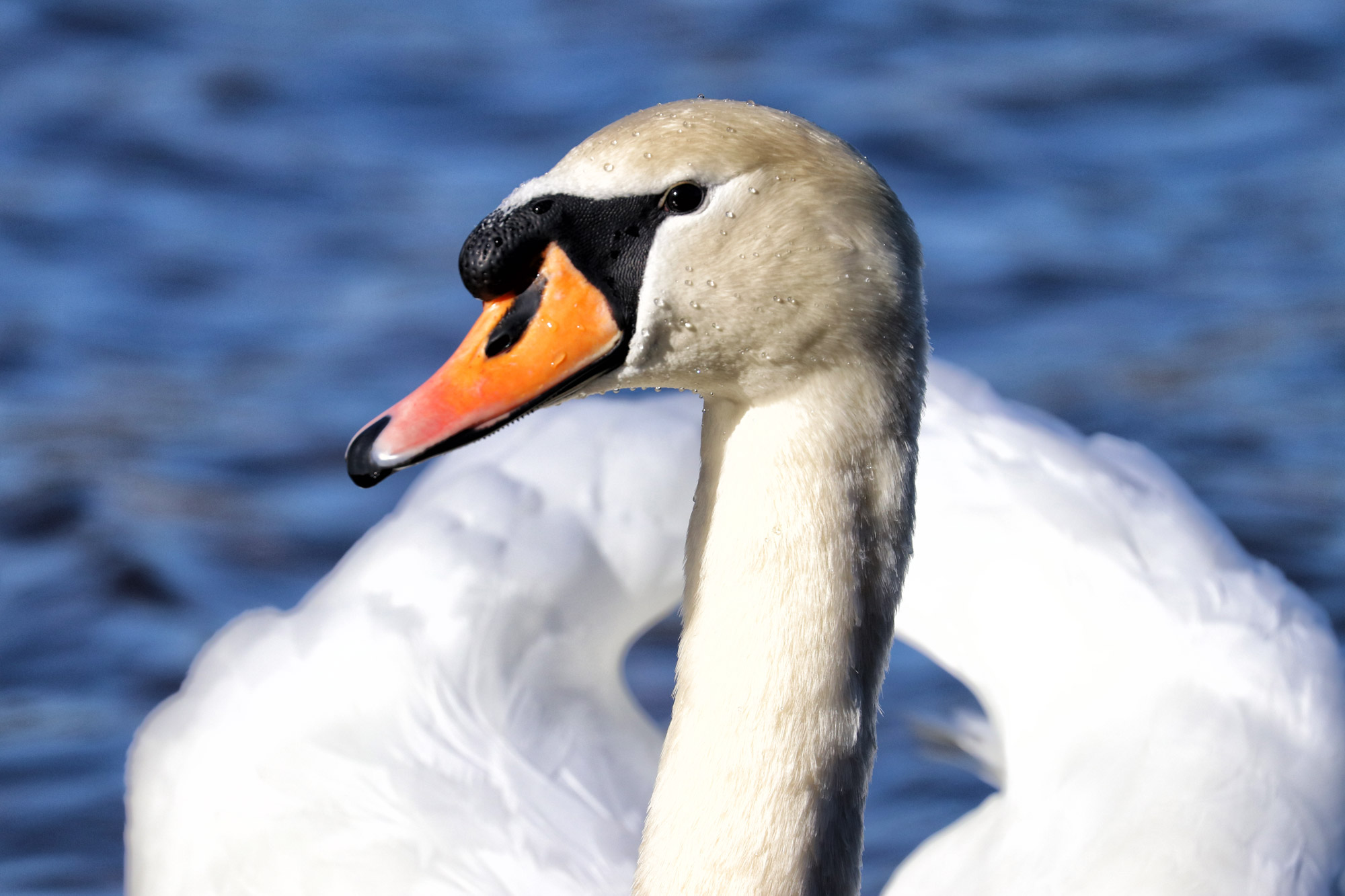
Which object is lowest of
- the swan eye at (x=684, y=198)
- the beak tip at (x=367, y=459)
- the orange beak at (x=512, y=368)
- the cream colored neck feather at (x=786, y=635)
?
the cream colored neck feather at (x=786, y=635)

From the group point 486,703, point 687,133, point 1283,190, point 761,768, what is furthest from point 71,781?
point 1283,190

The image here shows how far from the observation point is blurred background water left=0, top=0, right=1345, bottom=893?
440 centimetres

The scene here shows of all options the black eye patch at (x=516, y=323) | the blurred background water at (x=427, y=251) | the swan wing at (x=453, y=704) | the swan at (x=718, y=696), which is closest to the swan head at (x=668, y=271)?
the black eye patch at (x=516, y=323)

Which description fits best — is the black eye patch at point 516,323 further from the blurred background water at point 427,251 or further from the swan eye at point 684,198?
the blurred background water at point 427,251

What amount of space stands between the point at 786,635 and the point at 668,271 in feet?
1.35

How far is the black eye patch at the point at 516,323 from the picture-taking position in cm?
183

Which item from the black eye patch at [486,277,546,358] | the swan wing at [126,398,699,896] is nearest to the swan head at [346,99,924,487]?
the black eye patch at [486,277,546,358]

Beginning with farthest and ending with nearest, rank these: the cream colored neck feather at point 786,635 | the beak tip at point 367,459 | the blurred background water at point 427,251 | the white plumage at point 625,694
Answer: the blurred background water at point 427,251
the white plumage at point 625,694
the cream colored neck feather at point 786,635
the beak tip at point 367,459

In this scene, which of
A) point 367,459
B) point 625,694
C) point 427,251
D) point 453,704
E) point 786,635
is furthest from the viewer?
point 427,251

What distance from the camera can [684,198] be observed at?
180 cm

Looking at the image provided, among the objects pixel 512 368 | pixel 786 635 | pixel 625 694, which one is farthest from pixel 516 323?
pixel 625 694

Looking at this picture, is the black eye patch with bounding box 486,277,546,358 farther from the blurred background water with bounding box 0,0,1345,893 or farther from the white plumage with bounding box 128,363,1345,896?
the blurred background water with bounding box 0,0,1345,893

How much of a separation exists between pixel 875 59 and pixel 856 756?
18.2ft

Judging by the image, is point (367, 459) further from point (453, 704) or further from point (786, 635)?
point (453, 704)
